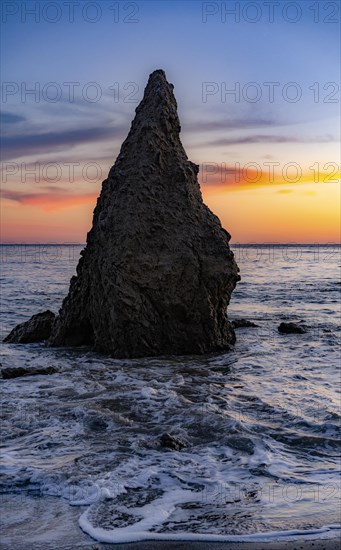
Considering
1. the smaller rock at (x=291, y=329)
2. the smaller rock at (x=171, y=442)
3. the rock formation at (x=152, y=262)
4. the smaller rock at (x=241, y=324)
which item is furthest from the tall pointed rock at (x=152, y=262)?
the smaller rock at (x=171, y=442)

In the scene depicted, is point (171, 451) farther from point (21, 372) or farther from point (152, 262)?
point (152, 262)

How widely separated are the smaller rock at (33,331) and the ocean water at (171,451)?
174 cm

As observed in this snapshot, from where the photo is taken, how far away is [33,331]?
48.1 ft

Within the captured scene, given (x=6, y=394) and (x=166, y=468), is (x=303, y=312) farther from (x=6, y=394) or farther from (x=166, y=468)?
(x=166, y=468)

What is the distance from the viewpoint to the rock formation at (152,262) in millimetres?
12492

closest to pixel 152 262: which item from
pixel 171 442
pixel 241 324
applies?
pixel 241 324

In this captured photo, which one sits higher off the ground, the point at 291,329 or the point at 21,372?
the point at 21,372

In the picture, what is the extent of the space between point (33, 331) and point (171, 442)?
8.72m

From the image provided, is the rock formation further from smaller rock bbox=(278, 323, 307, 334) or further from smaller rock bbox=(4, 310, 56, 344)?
smaller rock bbox=(278, 323, 307, 334)

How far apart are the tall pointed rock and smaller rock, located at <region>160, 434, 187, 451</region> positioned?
5620 mm

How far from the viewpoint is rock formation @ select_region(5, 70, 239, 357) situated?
12492 mm

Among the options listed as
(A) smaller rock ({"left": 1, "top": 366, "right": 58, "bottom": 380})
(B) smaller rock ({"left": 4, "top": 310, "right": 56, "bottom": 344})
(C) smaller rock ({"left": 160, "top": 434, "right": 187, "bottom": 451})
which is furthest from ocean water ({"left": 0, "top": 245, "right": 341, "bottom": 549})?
(B) smaller rock ({"left": 4, "top": 310, "right": 56, "bottom": 344})

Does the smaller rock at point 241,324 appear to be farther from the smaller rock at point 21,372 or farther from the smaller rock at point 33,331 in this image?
the smaller rock at point 21,372

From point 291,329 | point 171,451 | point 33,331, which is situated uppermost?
point 33,331
